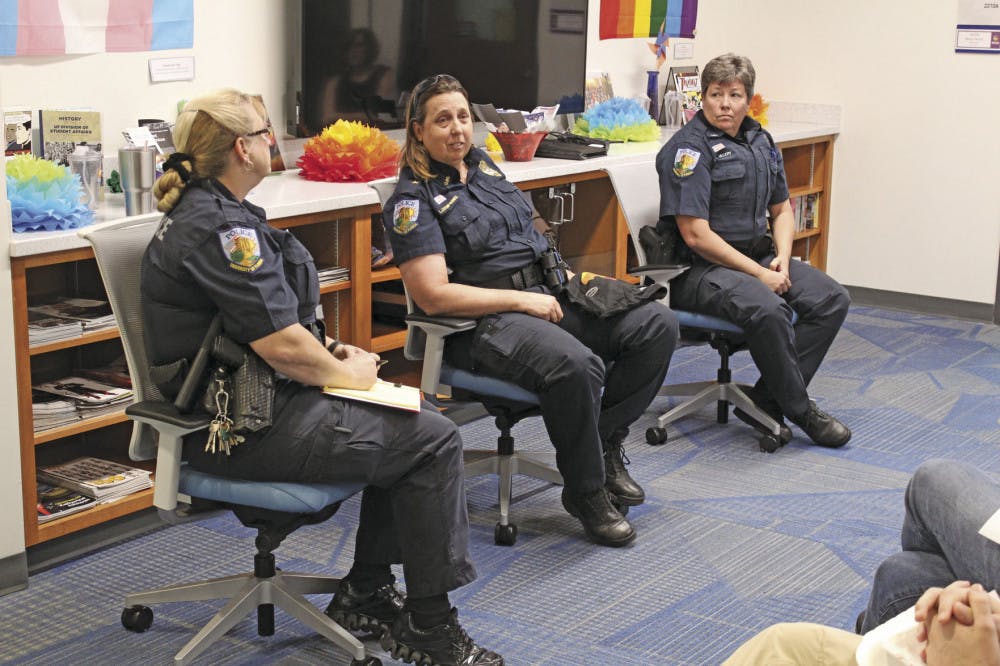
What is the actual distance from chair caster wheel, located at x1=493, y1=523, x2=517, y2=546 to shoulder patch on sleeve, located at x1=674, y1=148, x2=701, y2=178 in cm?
148

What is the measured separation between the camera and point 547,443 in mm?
4277

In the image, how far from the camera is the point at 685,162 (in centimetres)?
428

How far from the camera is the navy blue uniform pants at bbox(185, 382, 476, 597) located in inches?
103

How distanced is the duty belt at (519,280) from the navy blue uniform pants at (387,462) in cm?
88

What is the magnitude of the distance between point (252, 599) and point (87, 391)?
940mm

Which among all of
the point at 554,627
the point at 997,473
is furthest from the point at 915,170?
the point at 554,627

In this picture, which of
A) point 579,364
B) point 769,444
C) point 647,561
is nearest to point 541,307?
point 579,364

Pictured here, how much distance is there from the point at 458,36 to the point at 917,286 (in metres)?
2.84

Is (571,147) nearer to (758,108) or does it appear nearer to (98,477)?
(758,108)

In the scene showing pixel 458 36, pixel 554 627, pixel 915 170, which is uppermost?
pixel 458 36

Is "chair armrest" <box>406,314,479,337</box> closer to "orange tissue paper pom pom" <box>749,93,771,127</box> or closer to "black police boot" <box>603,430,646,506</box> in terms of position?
"black police boot" <box>603,430,646,506</box>

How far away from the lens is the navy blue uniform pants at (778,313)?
416 cm

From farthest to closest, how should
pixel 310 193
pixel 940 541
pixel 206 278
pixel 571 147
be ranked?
pixel 571 147 < pixel 310 193 < pixel 206 278 < pixel 940 541

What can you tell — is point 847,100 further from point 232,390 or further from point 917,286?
point 232,390
